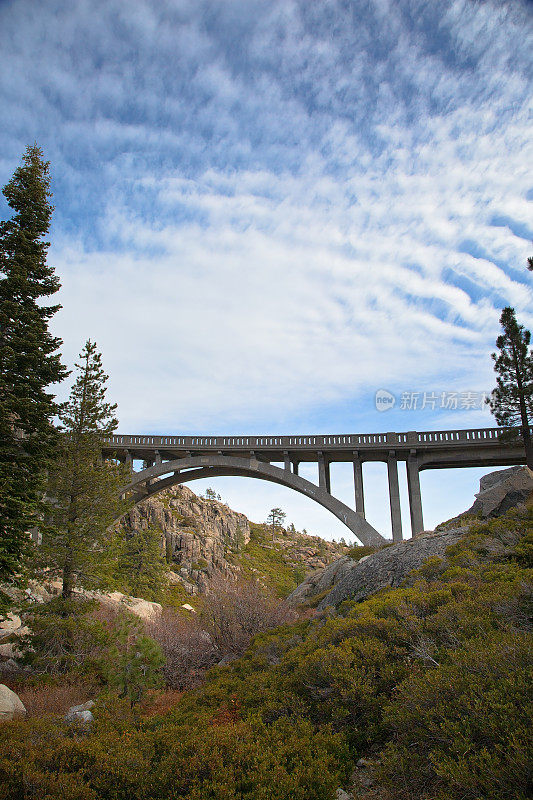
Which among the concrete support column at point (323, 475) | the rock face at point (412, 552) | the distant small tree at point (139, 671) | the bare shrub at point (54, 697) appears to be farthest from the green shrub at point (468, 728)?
the concrete support column at point (323, 475)

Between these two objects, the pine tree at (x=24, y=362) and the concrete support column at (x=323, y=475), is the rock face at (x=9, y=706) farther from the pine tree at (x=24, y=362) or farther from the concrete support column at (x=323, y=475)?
the concrete support column at (x=323, y=475)

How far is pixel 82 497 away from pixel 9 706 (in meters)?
7.40

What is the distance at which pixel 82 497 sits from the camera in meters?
16.2

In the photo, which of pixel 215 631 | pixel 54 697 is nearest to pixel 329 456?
pixel 215 631

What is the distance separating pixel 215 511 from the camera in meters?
64.3

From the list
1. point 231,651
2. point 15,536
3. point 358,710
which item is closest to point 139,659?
point 231,651

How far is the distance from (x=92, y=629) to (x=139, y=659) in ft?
12.1

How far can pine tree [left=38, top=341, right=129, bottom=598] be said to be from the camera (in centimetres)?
1500

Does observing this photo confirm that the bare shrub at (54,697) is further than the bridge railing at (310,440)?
No

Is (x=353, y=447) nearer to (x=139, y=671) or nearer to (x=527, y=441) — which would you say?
(x=527, y=441)

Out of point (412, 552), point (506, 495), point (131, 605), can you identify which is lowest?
point (131, 605)

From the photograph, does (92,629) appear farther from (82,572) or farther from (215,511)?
(215,511)

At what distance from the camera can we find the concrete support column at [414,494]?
75.2ft

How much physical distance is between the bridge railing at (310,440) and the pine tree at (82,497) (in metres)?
7.16
